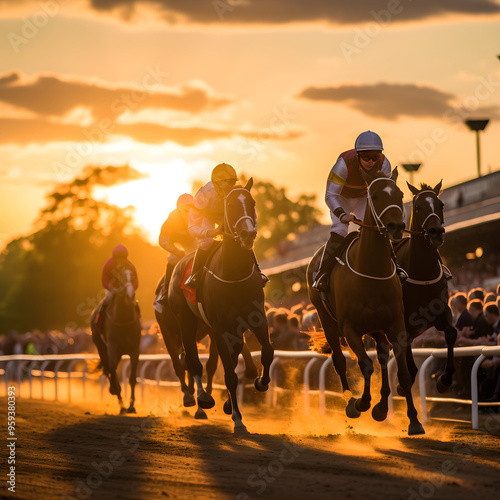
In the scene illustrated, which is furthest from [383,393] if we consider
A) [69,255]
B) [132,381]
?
[69,255]

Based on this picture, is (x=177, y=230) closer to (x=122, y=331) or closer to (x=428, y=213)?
(x=122, y=331)

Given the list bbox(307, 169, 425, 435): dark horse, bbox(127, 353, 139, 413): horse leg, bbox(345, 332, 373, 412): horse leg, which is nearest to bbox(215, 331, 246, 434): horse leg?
bbox(307, 169, 425, 435): dark horse

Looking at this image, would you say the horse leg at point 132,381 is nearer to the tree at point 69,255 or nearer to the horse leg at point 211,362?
the horse leg at point 211,362

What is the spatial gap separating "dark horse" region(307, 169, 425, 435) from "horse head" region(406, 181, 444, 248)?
0.38m

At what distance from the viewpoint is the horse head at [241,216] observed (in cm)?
848

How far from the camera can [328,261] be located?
887 cm

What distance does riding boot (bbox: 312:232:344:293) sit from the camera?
8847 mm

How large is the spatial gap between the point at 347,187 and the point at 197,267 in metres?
1.91

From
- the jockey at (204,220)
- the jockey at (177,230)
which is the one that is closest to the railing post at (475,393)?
the jockey at (204,220)

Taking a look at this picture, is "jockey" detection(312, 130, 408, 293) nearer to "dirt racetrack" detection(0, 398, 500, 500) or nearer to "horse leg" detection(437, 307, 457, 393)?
"horse leg" detection(437, 307, 457, 393)

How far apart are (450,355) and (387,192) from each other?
6.16ft

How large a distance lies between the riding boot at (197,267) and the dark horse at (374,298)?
1.82 m

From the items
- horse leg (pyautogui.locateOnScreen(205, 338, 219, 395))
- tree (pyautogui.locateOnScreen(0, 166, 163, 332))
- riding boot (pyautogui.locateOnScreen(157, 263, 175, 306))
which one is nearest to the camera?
horse leg (pyautogui.locateOnScreen(205, 338, 219, 395))

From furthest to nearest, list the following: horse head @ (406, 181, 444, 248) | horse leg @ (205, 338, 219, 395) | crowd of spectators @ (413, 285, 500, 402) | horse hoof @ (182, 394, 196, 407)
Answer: horse leg @ (205, 338, 219, 395), horse hoof @ (182, 394, 196, 407), crowd of spectators @ (413, 285, 500, 402), horse head @ (406, 181, 444, 248)
